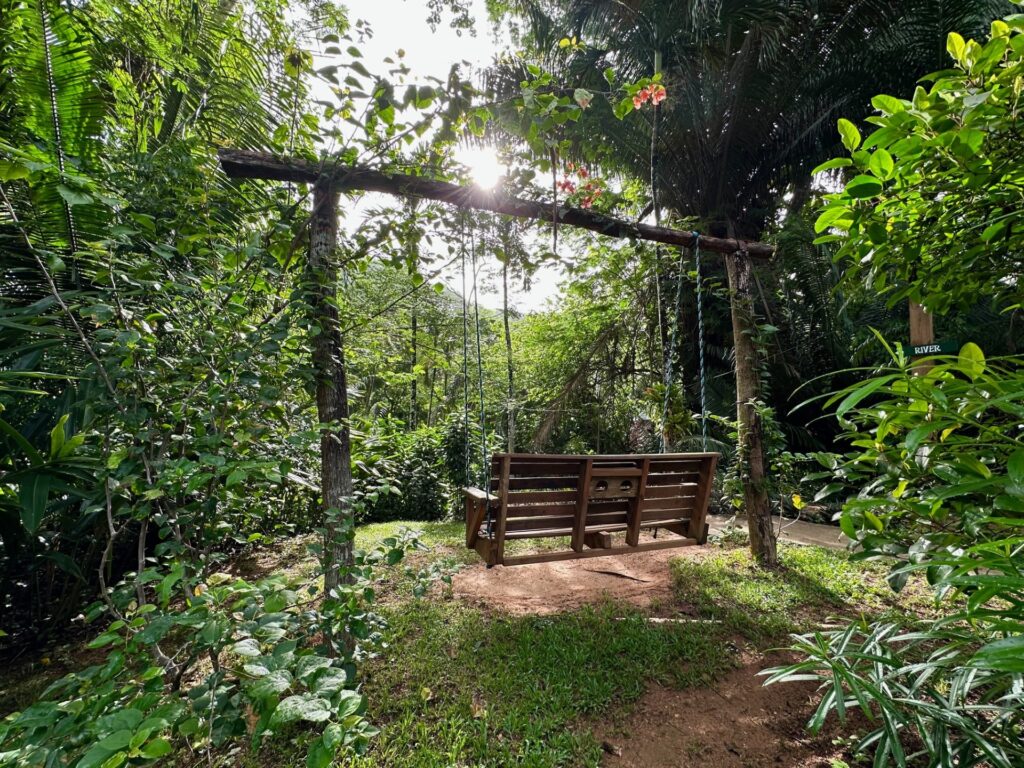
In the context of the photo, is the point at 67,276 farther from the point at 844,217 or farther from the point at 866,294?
the point at 866,294

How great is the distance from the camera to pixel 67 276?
5.77 feet

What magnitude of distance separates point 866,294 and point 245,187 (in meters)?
2.94

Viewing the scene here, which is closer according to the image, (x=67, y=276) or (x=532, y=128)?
(x=67, y=276)

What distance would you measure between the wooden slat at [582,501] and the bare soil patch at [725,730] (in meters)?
0.94

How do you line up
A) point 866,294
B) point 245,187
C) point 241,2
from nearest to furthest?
point 866,294 < point 245,187 < point 241,2

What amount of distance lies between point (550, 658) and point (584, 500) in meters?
0.97

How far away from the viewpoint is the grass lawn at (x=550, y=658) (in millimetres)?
1859

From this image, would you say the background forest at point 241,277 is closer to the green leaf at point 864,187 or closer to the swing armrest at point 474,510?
the green leaf at point 864,187

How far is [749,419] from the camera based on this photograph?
3727mm

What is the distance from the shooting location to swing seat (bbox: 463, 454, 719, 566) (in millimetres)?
2676

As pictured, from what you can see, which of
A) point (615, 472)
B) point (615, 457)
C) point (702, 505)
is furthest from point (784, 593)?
point (615, 457)

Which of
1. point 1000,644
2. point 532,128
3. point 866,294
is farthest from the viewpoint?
point 532,128

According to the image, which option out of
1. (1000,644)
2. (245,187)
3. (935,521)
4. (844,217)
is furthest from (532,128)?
(1000,644)

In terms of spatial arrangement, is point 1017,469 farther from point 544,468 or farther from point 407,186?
point 407,186
